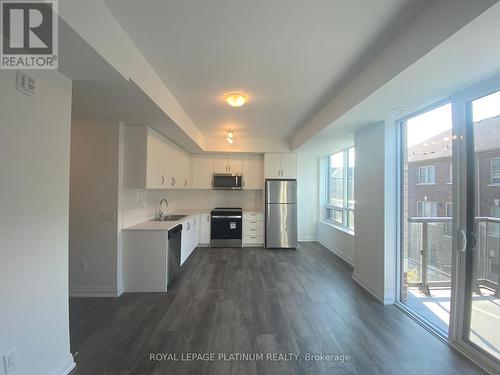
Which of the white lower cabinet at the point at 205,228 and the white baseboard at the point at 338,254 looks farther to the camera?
the white lower cabinet at the point at 205,228

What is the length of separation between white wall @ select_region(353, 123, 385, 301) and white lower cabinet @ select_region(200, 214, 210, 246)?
3.28 meters

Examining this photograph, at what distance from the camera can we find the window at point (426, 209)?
2534mm

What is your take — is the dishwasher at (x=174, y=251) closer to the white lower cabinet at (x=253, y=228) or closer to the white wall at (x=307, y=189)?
the white lower cabinet at (x=253, y=228)

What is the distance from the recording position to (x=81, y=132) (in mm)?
3018

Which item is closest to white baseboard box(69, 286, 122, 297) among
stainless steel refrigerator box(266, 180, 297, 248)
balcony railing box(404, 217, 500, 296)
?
stainless steel refrigerator box(266, 180, 297, 248)

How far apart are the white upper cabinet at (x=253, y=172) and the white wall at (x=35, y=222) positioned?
422 centimetres

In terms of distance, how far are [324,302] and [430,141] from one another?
2295 millimetres

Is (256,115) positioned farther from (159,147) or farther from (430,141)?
(430,141)

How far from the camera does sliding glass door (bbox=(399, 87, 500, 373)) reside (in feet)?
Answer: 6.25

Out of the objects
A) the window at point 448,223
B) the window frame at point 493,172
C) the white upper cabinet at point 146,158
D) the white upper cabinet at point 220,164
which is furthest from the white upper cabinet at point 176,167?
the window frame at point 493,172

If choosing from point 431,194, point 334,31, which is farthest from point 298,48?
point 431,194

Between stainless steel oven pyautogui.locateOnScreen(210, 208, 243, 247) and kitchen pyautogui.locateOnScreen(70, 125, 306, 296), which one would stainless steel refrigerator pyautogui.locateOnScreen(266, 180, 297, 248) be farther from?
kitchen pyautogui.locateOnScreen(70, 125, 306, 296)

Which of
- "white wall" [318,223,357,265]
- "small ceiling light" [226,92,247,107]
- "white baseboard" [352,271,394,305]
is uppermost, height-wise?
"small ceiling light" [226,92,247,107]

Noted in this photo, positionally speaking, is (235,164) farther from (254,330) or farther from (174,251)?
(254,330)
